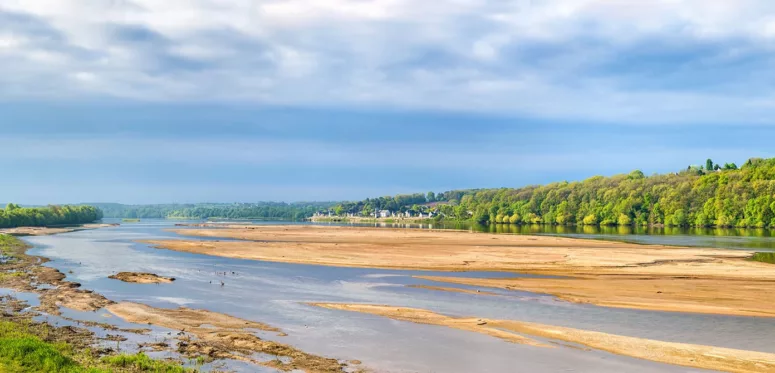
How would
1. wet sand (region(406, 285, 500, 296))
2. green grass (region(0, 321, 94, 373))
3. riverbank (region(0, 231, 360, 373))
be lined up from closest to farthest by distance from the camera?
1. green grass (region(0, 321, 94, 373))
2. riverbank (region(0, 231, 360, 373))
3. wet sand (region(406, 285, 500, 296))

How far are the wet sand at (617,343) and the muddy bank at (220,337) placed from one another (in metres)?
7.44

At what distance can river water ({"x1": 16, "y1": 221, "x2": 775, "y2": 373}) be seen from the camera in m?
21.6

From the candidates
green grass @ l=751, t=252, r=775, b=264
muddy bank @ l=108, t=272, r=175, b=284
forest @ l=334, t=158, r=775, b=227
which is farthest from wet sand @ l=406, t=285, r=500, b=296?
forest @ l=334, t=158, r=775, b=227

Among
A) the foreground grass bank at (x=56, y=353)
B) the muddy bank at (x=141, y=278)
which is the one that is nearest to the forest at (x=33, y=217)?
the muddy bank at (x=141, y=278)

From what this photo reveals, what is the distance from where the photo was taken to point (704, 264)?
52.0 metres

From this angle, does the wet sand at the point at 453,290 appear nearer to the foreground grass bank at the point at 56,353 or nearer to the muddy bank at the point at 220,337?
the muddy bank at the point at 220,337

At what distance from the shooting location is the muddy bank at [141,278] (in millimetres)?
42719

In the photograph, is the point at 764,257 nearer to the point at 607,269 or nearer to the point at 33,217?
the point at 607,269

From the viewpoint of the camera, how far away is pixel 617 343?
23797 millimetres

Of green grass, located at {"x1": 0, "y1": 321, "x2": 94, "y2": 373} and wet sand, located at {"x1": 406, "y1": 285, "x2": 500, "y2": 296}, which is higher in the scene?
green grass, located at {"x1": 0, "y1": 321, "x2": 94, "y2": 373}

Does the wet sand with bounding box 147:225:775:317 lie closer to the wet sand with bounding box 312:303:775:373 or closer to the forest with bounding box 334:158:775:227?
the wet sand with bounding box 312:303:775:373

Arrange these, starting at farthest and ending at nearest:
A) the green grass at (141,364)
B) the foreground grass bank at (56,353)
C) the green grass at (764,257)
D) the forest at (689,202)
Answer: the forest at (689,202)
the green grass at (764,257)
the green grass at (141,364)
the foreground grass bank at (56,353)

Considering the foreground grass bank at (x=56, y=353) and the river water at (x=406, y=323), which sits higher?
the foreground grass bank at (x=56, y=353)

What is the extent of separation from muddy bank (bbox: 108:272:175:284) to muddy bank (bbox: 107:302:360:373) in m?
10.5
